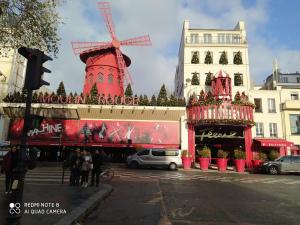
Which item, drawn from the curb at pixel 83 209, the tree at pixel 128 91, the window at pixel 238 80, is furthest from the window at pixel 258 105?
the curb at pixel 83 209

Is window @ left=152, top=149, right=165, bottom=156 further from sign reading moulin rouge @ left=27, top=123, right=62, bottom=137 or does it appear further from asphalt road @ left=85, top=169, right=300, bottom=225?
asphalt road @ left=85, top=169, right=300, bottom=225

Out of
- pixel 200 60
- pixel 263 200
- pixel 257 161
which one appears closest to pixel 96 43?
pixel 200 60

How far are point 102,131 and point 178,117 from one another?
6806 mm

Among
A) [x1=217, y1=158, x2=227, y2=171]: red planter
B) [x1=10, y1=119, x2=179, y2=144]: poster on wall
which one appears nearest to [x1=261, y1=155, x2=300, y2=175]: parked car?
[x1=217, y1=158, x2=227, y2=171]: red planter

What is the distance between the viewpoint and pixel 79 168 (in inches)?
428

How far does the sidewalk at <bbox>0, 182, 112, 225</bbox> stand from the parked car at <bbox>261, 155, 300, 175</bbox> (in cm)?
1497

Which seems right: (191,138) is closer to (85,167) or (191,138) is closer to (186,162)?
(186,162)

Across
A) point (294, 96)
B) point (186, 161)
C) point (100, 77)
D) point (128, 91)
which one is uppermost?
point (100, 77)

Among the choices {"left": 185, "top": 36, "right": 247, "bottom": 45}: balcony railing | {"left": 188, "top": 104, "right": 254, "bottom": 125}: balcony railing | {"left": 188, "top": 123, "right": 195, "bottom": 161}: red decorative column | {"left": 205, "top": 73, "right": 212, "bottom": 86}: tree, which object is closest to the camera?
{"left": 188, "top": 104, "right": 254, "bottom": 125}: balcony railing

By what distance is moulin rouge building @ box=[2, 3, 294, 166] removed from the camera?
86.4 ft

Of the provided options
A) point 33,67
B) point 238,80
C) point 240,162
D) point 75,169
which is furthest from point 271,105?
point 33,67

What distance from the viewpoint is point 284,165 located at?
70.4 feet

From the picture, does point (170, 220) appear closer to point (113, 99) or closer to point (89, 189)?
point (89, 189)

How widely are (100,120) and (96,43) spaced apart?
8917 millimetres
